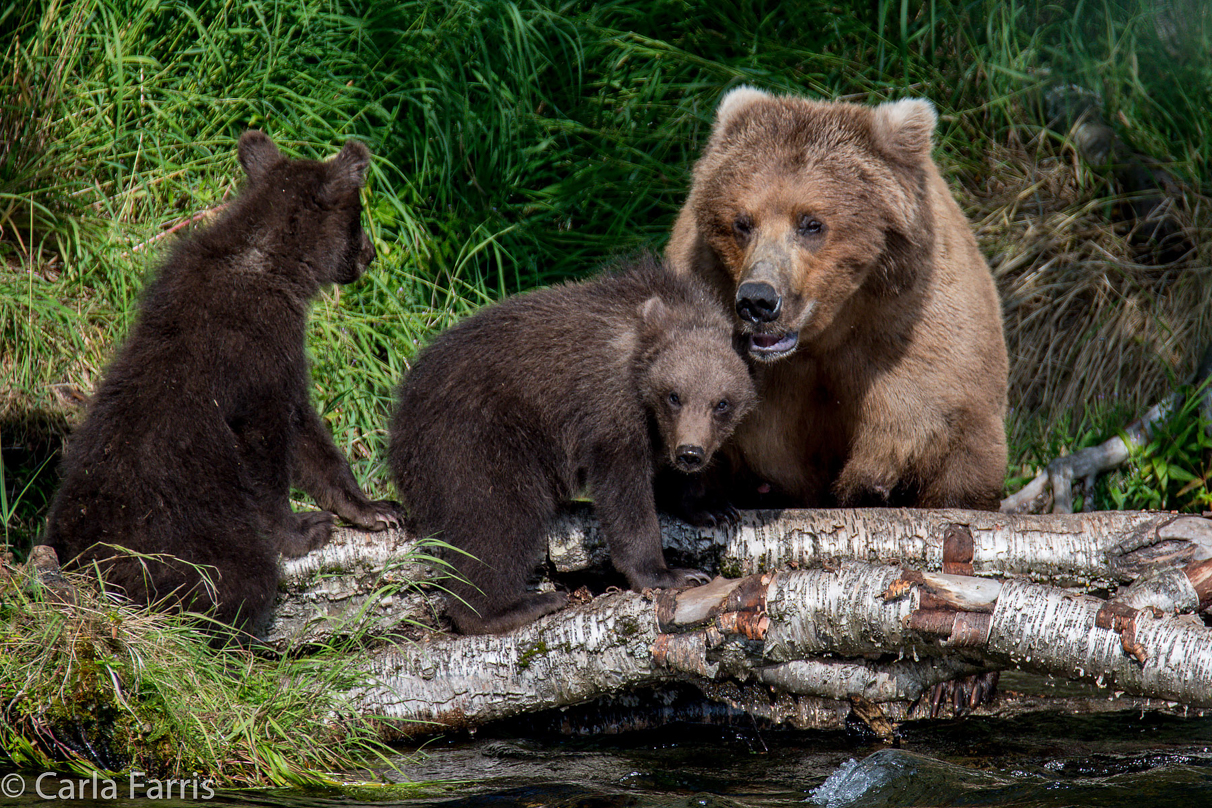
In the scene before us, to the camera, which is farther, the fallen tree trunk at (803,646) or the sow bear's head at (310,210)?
the sow bear's head at (310,210)

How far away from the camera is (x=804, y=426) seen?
509 cm

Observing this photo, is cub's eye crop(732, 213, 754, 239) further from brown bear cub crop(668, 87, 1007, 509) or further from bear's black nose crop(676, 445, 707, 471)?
bear's black nose crop(676, 445, 707, 471)

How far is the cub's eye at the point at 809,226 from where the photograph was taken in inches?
175

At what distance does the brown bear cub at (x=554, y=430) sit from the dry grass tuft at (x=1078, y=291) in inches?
130

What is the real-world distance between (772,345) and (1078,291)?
11.5 ft

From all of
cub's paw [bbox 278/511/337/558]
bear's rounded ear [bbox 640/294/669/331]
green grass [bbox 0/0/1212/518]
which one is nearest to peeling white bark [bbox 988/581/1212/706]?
bear's rounded ear [bbox 640/294/669/331]

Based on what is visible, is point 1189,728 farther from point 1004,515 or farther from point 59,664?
point 59,664

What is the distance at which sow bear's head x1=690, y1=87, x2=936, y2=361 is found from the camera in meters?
4.38

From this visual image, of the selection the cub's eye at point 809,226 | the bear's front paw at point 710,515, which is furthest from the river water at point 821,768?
the cub's eye at point 809,226

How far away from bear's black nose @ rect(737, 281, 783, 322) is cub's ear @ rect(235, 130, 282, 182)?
1923mm

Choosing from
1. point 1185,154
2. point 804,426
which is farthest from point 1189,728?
point 1185,154

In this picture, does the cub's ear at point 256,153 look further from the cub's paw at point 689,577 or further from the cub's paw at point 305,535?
the cub's paw at point 689,577

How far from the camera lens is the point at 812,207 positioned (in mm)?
4430

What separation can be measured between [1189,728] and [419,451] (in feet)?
9.03
